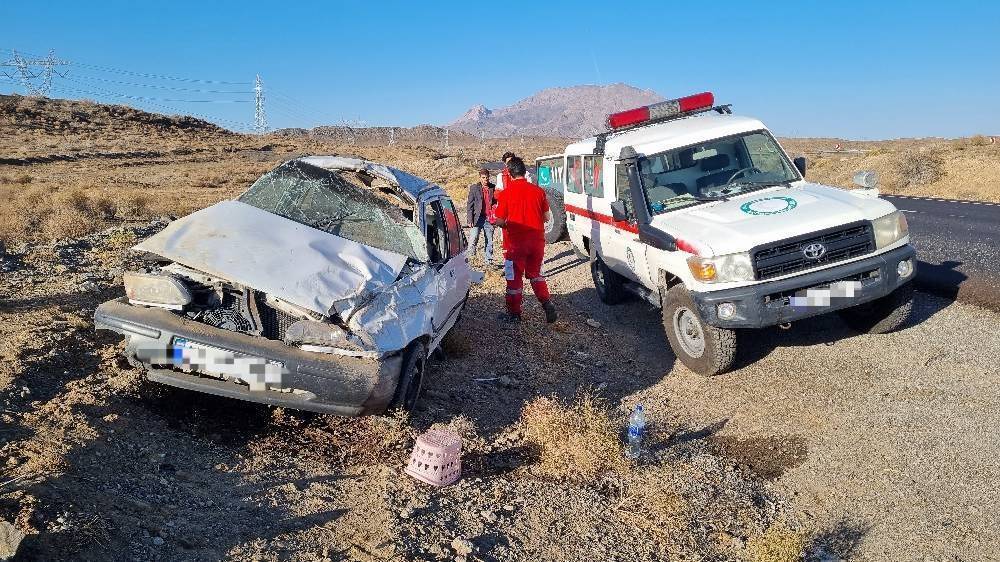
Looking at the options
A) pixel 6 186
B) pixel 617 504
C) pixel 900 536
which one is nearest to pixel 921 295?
pixel 900 536

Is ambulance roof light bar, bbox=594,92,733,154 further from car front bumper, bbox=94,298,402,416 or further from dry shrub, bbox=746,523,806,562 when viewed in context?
dry shrub, bbox=746,523,806,562

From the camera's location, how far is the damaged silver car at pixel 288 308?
4.50 m

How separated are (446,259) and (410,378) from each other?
57.0 inches

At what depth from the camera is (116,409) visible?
4.78 metres

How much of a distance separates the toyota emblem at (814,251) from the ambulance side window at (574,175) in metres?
3.77

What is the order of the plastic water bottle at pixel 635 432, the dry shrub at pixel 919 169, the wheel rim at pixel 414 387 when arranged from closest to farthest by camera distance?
the plastic water bottle at pixel 635 432 < the wheel rim at pixel 414 387 < the dry shrub at pixel 919 169

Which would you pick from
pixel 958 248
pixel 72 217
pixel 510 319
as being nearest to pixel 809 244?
pixel 510 319

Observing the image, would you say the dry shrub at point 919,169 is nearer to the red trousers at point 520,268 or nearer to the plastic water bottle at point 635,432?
the red trousers at point 520,268

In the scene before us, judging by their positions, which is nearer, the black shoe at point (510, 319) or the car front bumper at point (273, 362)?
the car front bumper at point (273, 362)

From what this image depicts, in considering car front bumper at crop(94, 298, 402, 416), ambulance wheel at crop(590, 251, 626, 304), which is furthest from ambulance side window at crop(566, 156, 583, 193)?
car front bumper at crop(94, 298, 402, 416)

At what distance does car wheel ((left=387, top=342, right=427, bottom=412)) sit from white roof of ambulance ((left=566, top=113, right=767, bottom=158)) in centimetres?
351

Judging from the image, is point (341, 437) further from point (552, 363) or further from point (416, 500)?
point (552, 363)

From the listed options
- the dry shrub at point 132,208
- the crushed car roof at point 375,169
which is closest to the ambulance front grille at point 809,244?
the crushed car roof at point 375,169

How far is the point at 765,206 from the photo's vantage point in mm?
6531
